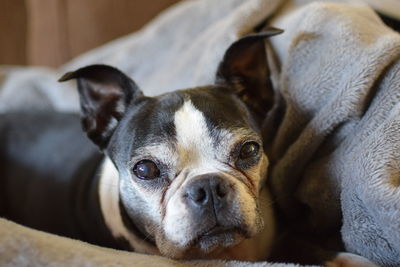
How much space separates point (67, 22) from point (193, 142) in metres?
1.47

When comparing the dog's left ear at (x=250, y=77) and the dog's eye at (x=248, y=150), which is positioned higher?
the dog's left ear at (x=250, y=77)

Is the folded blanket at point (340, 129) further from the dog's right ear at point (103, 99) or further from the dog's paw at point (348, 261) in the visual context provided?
the dog's right ear at point (103, 99)

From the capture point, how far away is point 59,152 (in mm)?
1885

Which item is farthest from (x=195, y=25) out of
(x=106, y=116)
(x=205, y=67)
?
(x=106, y=116)

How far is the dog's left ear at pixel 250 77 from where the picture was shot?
151 centimetres

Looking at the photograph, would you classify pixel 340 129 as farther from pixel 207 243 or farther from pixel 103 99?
pixel 103 99

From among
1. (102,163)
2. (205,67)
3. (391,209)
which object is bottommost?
(102,163)

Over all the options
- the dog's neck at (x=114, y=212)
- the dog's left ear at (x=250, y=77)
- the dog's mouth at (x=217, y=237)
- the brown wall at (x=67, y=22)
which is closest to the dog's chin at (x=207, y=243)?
the dog's mouth at (x=217, y=237)

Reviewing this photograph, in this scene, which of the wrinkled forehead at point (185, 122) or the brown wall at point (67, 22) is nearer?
the wrinkled forehead at point (185, 122)

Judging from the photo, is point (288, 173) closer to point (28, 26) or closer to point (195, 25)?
point (195, 25)

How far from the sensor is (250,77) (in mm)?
1558

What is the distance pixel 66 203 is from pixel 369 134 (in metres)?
1.05

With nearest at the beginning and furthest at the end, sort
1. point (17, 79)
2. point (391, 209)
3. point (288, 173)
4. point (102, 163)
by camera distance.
Result: 1. point (391, 209)
2. point (288, 173)
3. point (102, 163)
4. point (17, 79)

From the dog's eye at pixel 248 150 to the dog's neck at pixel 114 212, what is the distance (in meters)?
0.35
